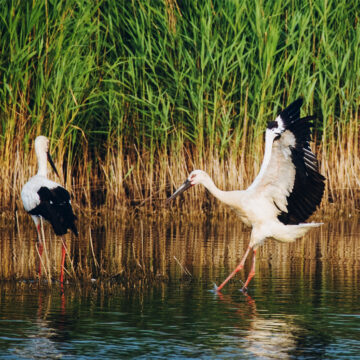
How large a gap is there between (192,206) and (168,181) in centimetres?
57

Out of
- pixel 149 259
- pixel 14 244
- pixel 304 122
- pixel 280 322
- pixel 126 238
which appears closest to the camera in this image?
pixel 280 322

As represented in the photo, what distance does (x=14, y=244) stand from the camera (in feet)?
34.5

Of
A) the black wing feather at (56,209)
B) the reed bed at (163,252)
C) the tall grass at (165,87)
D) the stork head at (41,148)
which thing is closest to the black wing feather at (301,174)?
the reed bed at (163,252)

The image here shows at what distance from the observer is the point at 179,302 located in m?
7.52

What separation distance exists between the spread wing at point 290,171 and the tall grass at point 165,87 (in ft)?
12.0

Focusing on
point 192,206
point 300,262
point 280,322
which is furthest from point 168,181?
point 280,322

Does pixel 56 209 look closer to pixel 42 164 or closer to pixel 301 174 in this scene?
pixel 42 164

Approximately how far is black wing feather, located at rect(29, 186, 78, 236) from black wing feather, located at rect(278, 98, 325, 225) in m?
2.08

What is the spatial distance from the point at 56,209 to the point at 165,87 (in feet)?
14.8

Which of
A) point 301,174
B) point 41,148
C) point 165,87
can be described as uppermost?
point 165,87

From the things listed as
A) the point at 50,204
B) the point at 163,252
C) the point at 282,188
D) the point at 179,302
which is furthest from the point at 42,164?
the point at 179,302

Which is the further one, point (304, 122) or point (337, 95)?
point (337, 95)

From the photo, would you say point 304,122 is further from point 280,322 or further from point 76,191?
point 76,191

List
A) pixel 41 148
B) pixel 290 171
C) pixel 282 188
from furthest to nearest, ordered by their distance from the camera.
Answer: pixel 41 148 < pixel 282 188 < pixel 290 171
